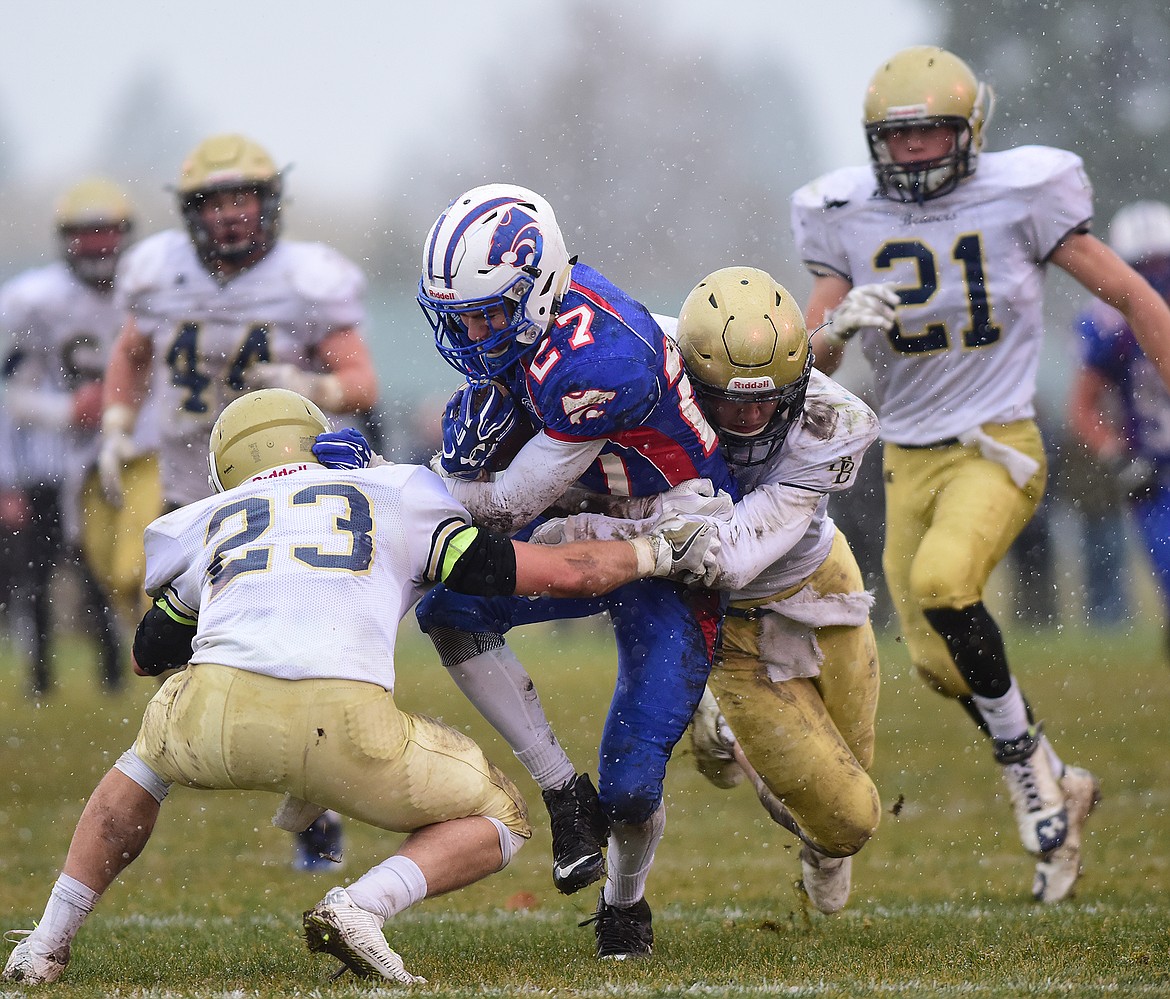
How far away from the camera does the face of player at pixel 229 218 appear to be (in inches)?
221

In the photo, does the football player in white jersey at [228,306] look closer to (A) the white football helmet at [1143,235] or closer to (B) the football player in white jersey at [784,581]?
(B) the football player in white jersey at [784,581]

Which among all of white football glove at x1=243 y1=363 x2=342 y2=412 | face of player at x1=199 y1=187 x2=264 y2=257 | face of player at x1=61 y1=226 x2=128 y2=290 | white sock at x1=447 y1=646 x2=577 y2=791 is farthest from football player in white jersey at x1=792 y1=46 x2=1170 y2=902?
face of player at x1=61 y1=226 x2=128 y2=290

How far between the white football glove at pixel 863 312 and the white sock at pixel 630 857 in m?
1.33

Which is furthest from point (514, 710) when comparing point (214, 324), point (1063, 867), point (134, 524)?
point (134, 524)

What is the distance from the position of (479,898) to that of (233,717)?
203 cm

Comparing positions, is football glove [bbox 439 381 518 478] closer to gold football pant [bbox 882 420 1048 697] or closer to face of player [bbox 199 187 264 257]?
gold football pant [bbox 882 420 1048 697]

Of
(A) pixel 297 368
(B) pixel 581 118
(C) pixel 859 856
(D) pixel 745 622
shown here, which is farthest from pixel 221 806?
(B) pixel 581 118

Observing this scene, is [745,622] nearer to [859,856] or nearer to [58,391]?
[859,856]

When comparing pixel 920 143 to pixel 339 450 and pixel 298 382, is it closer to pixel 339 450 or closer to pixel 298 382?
pixel 298 382

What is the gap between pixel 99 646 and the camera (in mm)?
9133

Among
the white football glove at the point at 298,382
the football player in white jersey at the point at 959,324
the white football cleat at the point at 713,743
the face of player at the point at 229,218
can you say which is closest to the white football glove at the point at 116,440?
the white football glove at the point at 298,382

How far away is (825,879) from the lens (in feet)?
13.5

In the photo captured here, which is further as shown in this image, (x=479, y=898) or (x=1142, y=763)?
(x=1142, y=763)

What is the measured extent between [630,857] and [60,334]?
463 centimetres
